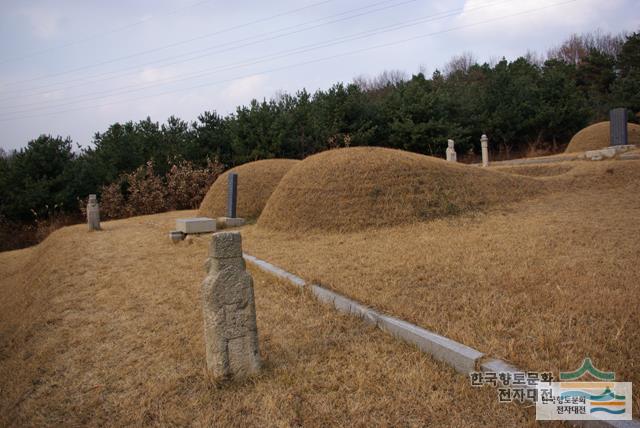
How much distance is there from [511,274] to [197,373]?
3.39 meters

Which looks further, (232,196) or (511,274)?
(232,196)

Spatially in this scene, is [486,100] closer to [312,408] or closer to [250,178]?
[250,178]

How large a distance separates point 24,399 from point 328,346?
2350 mm

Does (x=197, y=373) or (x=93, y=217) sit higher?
(x=93, y=217)

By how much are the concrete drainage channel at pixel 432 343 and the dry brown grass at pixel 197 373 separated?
0.28 ft

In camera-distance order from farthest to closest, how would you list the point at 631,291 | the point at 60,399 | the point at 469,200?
1. the point at 469,200
2. the point at 631,291
3. the point at 60,399

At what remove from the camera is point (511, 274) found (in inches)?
179

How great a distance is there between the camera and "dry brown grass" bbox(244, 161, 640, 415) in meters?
3.03

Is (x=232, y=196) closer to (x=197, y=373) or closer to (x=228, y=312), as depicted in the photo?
(x=197, y=373)

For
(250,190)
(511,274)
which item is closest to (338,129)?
(250,190)

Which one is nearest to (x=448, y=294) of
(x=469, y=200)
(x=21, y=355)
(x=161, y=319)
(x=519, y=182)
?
(x=161, y=319)

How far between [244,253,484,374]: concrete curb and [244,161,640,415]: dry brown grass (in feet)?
0.42

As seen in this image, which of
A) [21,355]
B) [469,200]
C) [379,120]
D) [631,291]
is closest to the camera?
[631,291]

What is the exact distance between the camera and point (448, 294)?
421 centimetres
